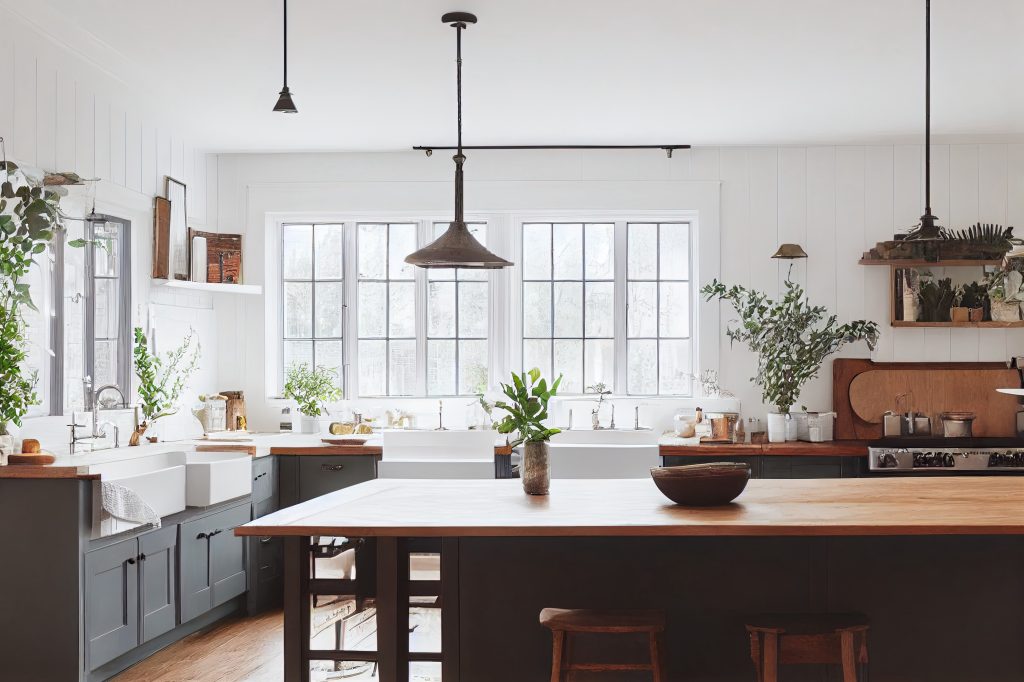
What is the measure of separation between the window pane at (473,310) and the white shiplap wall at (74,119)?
2.18 metres

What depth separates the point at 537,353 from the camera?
22.5 ft

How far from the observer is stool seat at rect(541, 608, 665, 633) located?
9.55 ft

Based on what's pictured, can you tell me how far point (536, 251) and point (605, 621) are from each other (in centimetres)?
427

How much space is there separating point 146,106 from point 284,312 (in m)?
1.92

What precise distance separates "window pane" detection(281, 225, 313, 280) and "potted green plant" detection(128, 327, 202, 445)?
0.96 m

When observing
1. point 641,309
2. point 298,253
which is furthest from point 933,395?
point 298,253

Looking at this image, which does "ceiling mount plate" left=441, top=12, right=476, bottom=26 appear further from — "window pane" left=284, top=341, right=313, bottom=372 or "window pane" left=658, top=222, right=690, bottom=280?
"window pane" left=284, top=341, right=313, bottom=372

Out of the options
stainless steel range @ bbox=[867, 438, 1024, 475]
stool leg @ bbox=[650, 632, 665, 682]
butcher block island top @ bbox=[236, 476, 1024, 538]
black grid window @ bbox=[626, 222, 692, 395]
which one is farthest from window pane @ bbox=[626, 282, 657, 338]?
stool leg @ bbox=[650, 632, 665, 682]

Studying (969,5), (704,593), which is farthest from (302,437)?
(969,5)

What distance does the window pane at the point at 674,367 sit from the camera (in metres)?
6.80

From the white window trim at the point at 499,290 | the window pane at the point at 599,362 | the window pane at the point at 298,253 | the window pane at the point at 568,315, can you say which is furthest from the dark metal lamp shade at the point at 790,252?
the window pane at the point at 298,253

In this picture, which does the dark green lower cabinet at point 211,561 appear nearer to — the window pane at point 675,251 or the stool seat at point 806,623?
the stool seat at point 806,623

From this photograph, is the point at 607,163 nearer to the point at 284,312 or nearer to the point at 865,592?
the point at 284,312

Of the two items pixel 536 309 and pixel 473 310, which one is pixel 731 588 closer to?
pixel 536 309
